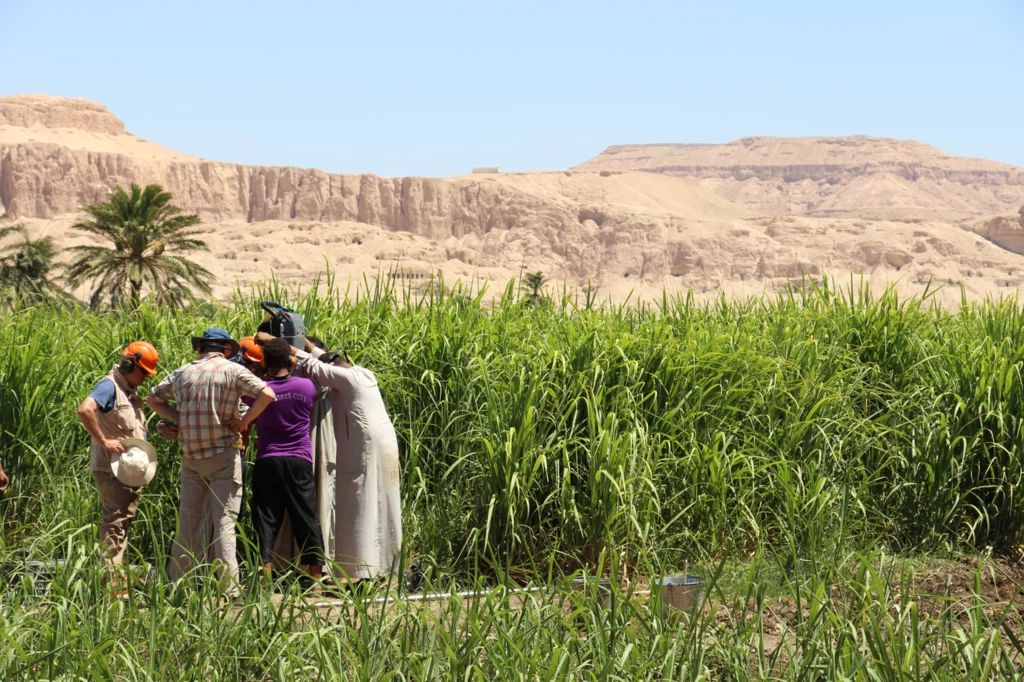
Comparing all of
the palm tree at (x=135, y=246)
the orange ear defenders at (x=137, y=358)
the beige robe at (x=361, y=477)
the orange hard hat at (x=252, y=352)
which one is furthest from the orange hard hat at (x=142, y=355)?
the palm tree at (x=135, y=246)

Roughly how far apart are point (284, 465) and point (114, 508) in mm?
858

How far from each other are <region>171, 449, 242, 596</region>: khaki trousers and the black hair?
446mm

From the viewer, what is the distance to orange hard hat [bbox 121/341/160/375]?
493 cm

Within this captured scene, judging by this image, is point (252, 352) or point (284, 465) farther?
point (252, 352)

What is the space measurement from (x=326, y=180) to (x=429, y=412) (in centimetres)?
14831

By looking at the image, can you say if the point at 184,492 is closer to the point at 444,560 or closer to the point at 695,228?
the point at 444,560

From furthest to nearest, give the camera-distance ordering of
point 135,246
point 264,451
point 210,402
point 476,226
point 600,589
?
point 476,226
point 135,246
point 264,451
point 210,402
point 600,589

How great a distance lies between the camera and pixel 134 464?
185 inches

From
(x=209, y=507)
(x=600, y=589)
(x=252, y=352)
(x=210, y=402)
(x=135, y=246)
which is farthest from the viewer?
(x=135, y=246)

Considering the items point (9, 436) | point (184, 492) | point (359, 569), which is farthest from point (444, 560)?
point (9, 436)

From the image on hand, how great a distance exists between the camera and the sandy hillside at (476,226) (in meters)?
113

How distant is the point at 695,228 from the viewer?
423 ft

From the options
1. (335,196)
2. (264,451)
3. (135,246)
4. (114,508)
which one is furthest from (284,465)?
(335,196)

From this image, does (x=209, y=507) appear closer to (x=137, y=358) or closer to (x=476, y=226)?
(x=137, y=358)
